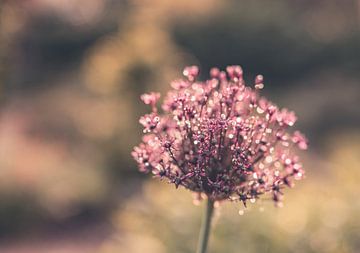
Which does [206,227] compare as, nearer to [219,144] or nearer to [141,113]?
[219,144]

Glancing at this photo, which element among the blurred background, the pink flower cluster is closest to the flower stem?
the pink flower cluster

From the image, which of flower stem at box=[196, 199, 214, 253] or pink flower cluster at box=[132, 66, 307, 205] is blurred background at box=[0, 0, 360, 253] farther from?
pink flower cluster at box=[132, 66, 307, 205]

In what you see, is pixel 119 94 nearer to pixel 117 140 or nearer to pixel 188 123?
pixel 117 140

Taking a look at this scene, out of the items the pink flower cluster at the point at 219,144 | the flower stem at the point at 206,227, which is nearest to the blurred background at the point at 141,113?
the flower stem at the point at 206,227

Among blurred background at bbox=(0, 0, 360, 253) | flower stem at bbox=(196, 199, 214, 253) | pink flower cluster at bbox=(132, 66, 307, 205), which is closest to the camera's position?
pink flower cluster at bbox=(132, 66, 307, 205)

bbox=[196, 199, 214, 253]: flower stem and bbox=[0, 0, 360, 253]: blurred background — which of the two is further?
bbox=[0, 0, 360, 253]: blurred background

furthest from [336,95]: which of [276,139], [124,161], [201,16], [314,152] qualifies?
[276,139]

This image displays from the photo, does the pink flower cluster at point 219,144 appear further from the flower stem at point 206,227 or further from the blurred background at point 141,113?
the blurred background at point 141,113
